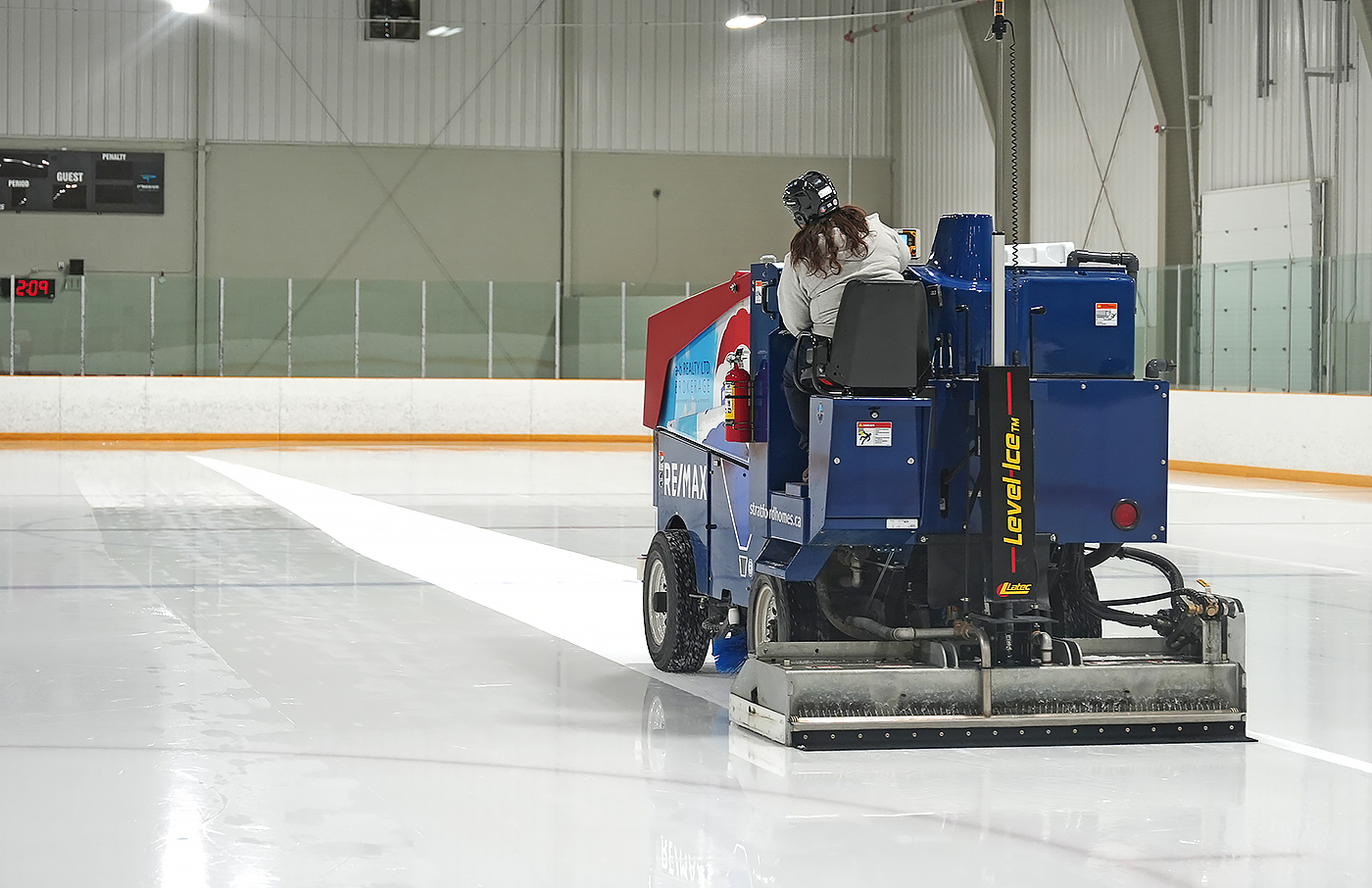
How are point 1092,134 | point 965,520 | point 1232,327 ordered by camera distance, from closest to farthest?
point 965,520 < point 1232,327 < point 1092,134

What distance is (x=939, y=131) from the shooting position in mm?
26734

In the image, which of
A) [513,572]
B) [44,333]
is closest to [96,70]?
[44,333]

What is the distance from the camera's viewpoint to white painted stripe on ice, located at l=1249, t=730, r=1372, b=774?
4.80 metres

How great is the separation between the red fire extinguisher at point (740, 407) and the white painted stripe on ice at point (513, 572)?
960 millimetres

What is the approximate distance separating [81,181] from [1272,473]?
17452 mm

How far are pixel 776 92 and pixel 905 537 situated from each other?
2352 centimetres

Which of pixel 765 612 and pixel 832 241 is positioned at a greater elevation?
pixel 832 241

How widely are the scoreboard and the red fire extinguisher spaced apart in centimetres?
2174

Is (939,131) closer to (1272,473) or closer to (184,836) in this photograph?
(1272,473)

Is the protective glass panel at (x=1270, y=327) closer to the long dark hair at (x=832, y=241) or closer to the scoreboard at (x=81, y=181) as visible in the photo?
the long dark hair at (x=832, y=241)

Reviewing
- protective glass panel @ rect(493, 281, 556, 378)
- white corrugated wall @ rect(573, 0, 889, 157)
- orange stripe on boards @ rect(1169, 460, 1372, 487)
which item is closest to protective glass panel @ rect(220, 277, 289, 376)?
protective glass panel @ rect(493, 281, 556, 378)

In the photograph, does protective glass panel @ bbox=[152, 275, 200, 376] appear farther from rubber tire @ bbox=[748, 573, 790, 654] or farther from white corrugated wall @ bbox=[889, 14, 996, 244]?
rubber tire @ bbox=[748, 573, 790, 654]

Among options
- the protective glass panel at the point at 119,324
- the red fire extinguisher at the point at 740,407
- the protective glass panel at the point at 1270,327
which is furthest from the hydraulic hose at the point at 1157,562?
the protective glass panel at the point at 119,324

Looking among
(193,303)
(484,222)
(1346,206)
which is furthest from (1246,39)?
(193,303)
